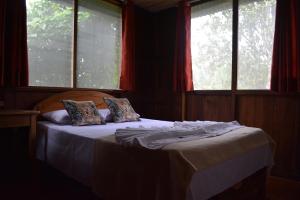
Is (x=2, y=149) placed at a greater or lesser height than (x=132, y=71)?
lesser

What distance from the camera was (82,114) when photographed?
8.73 feet

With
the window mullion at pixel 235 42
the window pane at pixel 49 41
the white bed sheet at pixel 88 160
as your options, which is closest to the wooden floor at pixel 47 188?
the white bed sheet at pixel 88 160

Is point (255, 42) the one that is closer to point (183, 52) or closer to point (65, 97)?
point (183, 52)

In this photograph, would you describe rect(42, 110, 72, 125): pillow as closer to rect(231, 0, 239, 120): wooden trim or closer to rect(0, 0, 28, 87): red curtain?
rect(0, 0, 28, 87): red curtain

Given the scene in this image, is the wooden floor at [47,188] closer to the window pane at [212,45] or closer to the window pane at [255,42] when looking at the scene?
the window pane at [255,42]

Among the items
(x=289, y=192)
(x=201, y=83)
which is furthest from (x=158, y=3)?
(x=289, y=192)

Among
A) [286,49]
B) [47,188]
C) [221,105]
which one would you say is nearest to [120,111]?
[47,188]

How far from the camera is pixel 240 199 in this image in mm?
1861

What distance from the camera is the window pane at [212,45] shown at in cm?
351

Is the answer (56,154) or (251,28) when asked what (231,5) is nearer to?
(251,28)

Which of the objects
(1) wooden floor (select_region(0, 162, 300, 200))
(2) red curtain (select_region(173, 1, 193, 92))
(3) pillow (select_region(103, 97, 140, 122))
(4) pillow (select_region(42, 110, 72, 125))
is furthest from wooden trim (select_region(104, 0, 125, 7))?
(1) wooden floor (select_region(0, 162, 300, 200))

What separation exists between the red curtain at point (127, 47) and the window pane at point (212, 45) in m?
0.99

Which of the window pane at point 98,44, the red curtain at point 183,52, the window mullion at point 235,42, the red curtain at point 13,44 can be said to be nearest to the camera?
the red curtain at point 13,44

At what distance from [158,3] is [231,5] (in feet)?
4.01
